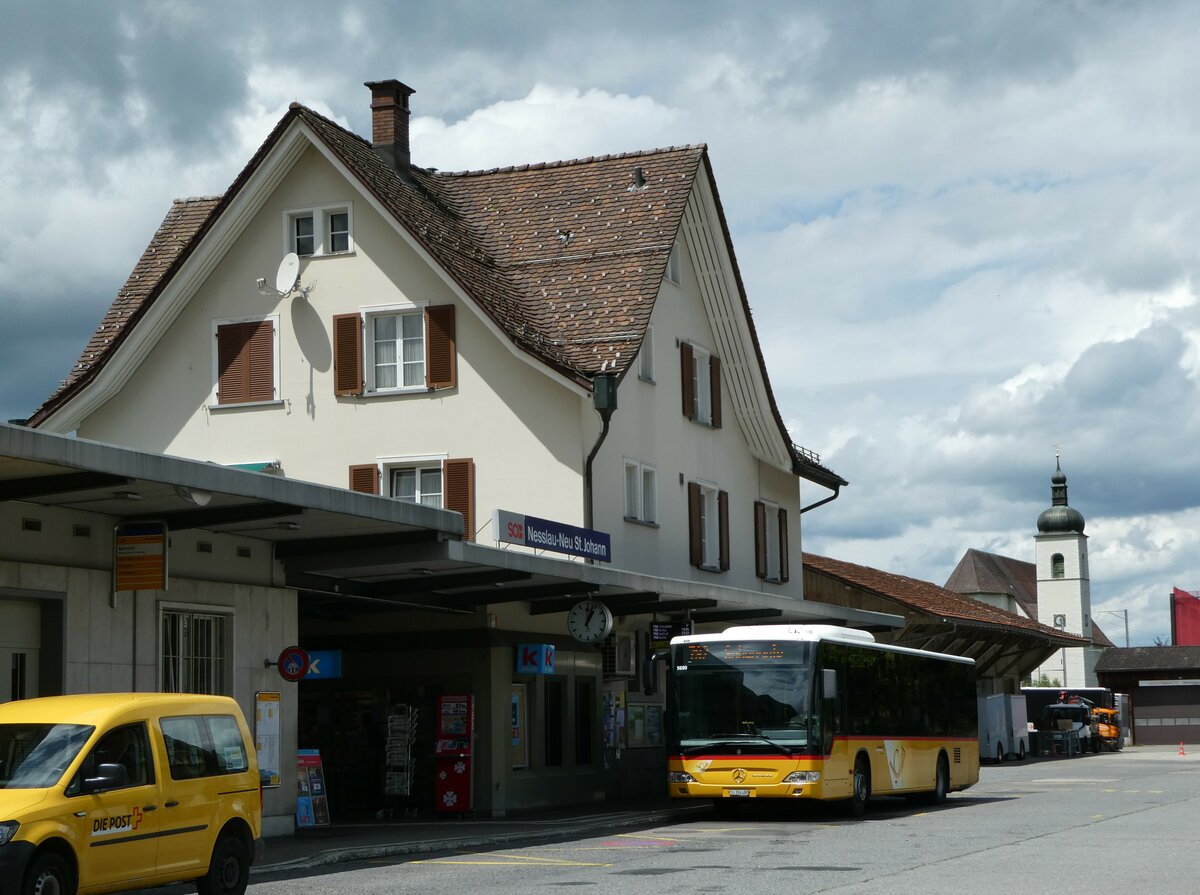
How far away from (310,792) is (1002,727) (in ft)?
127

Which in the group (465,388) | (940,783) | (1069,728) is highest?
(465,388)

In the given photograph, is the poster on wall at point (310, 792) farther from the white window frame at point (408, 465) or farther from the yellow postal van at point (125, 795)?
the white window frame at point (408, 465)

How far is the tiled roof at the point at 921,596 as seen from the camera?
1841 inches

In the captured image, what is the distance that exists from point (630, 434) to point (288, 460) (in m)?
6.26

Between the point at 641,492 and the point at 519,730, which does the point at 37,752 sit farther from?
the point at 641,492

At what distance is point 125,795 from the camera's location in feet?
44.5

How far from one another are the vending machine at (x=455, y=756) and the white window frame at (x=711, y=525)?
11.1 meters

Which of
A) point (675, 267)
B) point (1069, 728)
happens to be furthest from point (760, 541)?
point (1069, 728)

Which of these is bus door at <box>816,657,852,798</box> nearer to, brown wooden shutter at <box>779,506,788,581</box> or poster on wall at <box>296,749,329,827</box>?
poster on wall at <box>296,749,329,827</box>

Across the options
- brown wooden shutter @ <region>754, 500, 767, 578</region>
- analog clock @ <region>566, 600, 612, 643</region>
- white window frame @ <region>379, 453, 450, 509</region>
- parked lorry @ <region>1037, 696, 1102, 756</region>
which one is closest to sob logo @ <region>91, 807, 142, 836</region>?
analog clock @ <region>566, 600, 612, 643</region>

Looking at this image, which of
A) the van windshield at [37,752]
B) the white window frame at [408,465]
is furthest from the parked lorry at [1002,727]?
the van windshield at [37,752]

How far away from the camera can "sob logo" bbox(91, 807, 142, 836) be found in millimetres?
13172

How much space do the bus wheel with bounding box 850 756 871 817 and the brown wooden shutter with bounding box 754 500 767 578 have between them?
13.6 metres

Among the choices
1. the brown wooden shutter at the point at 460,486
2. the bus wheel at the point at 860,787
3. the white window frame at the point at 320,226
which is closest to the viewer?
the bus wheel at the point at 860,787
